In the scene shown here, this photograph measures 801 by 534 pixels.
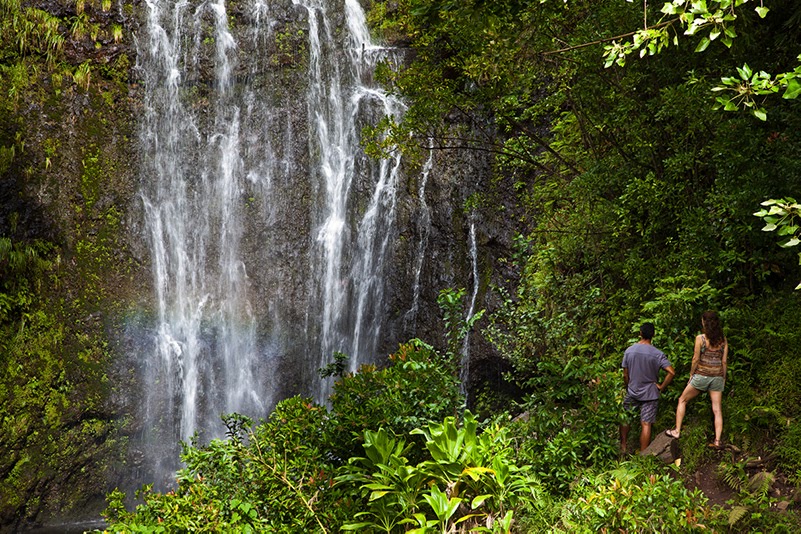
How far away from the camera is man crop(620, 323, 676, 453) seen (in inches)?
253

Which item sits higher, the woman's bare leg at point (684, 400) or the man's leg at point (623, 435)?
the woman's bare leg at point (684, 400)

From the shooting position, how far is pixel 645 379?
6434 millimetres

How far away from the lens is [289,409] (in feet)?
19.8

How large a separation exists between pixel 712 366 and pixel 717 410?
16.4 inches

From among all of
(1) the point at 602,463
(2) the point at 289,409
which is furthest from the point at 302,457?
(1) the point at 602,463

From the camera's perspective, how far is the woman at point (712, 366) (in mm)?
6148

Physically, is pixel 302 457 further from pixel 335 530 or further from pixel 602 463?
pixel 602 463

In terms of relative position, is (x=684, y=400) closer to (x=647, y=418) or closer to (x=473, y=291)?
(x=647, y=418)

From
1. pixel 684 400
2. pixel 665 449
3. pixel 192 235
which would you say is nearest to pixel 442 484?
pixel 665 449

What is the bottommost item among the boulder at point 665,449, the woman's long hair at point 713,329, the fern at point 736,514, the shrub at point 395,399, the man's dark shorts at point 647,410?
the boulder at point 665,449

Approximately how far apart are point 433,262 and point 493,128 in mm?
3192

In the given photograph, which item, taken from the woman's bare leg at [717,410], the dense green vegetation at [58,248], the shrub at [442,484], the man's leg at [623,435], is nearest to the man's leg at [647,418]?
the man's leg at [623,435]

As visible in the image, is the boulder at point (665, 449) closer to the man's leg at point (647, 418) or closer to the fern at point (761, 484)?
the man's leg at point (647, 418)

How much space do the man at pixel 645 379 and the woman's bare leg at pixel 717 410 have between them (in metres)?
0.43
